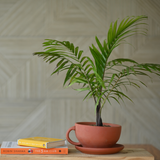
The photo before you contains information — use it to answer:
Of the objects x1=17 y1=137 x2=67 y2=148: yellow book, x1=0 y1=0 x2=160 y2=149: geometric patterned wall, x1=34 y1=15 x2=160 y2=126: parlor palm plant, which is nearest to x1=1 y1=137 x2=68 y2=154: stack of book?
x1=17 y1=137 x2=67 y2=148: yellow book

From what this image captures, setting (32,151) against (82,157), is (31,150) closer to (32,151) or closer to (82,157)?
(32,151)

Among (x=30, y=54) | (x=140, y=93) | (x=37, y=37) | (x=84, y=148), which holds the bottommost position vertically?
(x=84, y=148)

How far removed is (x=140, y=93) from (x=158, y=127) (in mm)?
310

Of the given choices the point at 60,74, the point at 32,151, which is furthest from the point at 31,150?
the point at 60,74

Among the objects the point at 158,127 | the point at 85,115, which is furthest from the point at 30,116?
the point at 158,127

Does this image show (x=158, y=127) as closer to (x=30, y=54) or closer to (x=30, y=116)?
(x=30, y=116)

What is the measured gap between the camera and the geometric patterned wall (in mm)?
1907

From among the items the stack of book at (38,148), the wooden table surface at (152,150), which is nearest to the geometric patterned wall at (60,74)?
the wooden table surface at (152,150)

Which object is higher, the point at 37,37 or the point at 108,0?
the point at 108,0

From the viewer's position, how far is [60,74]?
1924 millimetres

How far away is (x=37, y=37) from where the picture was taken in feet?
6.32

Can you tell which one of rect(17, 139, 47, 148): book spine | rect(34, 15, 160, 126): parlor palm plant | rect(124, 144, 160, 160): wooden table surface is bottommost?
rect(124, 144, 160, 160): wooden table surface

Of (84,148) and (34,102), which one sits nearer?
(84,148)

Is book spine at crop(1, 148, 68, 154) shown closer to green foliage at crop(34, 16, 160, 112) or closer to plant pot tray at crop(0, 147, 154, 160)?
plant pot tray at crop(0, 147, 154, 160)
